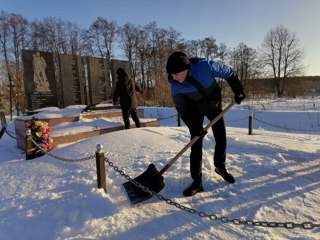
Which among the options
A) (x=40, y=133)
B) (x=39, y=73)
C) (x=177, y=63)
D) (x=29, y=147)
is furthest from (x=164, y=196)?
(x=39, y=73)

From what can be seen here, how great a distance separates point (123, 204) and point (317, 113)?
1603 cm

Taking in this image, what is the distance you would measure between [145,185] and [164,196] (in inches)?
11.5

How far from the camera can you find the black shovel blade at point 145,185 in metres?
3.32

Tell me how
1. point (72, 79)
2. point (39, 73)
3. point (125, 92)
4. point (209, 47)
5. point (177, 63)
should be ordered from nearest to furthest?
point (177, 63) < point (125, 92) < point (39, 73) < point (72, 79) < point (209, 47)

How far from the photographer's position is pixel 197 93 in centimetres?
354

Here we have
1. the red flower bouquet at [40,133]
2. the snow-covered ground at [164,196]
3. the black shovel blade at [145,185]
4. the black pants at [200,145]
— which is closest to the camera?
the snow-covered ground at [164,196]

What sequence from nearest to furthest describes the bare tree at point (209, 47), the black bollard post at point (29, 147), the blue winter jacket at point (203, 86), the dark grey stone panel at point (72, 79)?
the blue winter jacket at point (203, 86), the black bollard post at point (29, 147), the dark grey stone panel at point (72, 79), the bare tree at point (209, 47)

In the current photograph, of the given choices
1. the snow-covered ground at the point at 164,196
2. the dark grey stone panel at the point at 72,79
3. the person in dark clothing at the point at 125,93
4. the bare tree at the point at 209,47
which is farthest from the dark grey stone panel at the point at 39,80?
the bare tree at the point at 209,47

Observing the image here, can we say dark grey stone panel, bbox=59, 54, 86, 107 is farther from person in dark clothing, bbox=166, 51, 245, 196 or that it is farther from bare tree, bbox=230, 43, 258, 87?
bare tree, bbox=230, 43, 258, 87

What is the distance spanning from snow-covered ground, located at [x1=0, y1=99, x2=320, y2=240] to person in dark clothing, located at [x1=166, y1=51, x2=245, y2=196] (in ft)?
1.34

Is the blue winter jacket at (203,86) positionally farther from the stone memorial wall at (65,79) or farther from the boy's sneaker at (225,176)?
the stone memorial wall at (65,79)

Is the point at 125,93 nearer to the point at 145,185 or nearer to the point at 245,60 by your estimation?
A: the point at 145,185

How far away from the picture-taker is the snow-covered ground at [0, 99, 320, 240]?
2.79 metres

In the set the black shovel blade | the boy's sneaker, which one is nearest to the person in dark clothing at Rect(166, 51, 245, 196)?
the boy's sneaker
